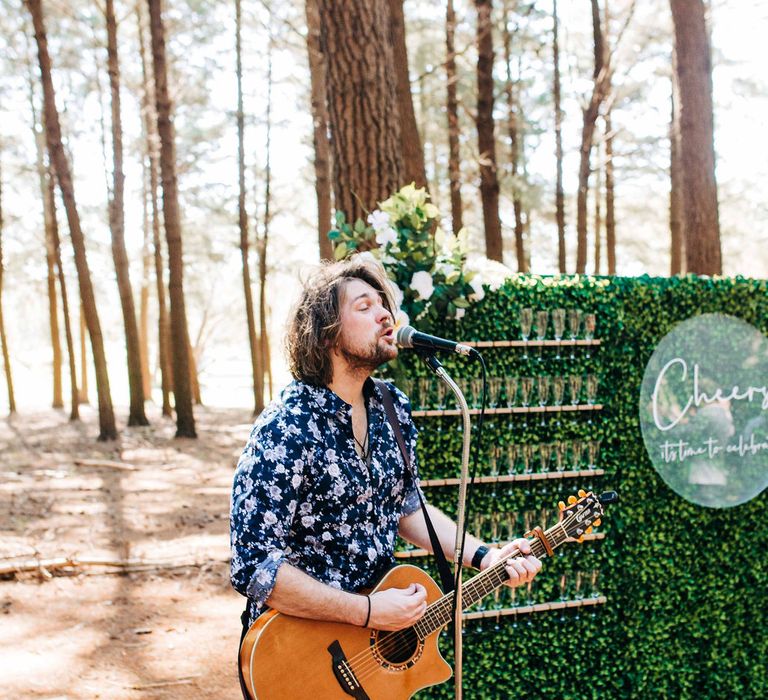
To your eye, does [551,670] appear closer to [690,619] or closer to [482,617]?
[482,617]

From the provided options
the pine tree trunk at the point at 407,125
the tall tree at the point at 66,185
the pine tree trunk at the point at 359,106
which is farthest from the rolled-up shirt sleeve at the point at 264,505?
the tall tree at the point at 66,185

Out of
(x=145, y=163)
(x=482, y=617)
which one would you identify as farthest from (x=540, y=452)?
(x=145, y=163)

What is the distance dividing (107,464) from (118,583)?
18.3 feet

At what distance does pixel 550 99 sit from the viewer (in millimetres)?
18219

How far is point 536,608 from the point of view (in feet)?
14.2

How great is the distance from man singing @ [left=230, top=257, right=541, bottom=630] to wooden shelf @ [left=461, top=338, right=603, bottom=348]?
4.86 feet

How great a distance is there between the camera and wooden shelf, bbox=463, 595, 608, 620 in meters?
4.22

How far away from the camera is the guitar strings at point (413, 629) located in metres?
2.58

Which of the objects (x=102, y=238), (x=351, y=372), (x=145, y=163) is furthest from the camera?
(x=102, y=238)

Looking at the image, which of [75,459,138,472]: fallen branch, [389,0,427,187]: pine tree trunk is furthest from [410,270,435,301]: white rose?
[75,459,138,472]: fallen branch

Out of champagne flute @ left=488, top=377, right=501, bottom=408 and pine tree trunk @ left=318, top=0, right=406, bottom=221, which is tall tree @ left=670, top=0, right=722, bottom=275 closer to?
pine tree trunk @ left=318, top=0, right=406, bottom=221

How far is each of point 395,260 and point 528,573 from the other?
1867mm

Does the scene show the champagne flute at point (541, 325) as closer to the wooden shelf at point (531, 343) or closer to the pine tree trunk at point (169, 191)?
the wooden shelf at point (531, 343)

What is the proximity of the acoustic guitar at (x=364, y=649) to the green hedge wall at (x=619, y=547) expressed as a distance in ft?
4.44
